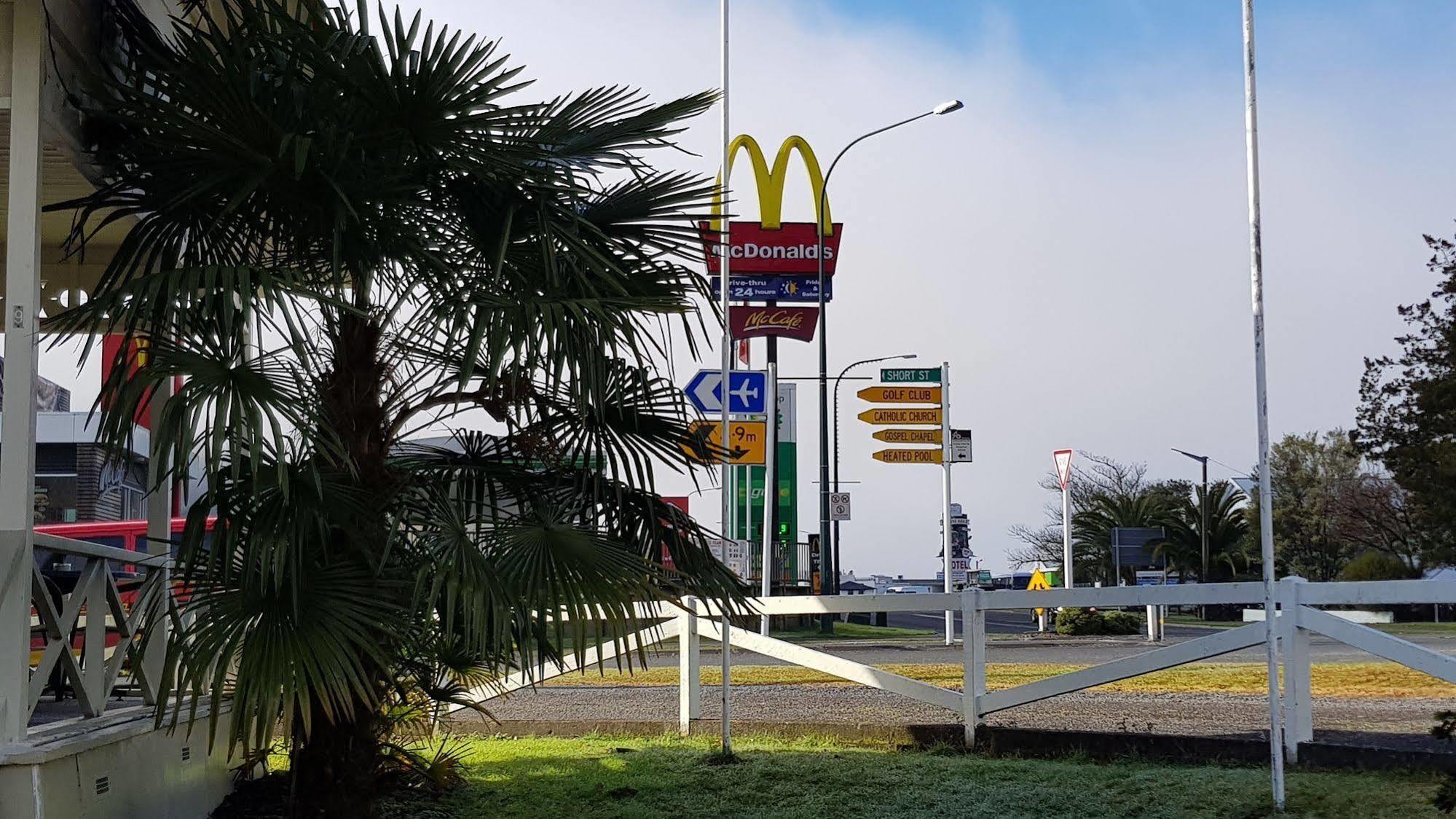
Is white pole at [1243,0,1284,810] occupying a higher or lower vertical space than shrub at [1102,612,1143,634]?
higher

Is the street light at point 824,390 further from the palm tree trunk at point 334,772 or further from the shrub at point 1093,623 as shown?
the palm tree trunk at point 334,772

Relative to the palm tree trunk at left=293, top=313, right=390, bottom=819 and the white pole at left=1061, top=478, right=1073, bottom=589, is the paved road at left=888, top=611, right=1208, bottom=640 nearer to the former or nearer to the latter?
the white pole at left=1061, top=478, right=1073, bottom=589

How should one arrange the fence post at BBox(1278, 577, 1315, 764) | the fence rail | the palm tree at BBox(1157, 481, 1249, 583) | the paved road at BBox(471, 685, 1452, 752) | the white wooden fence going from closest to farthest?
1. the fence rail
2. the white wooden fence
3. the fence post at BBox(1278, 577, 1315, 764)
4. the paved road at BBox(471, 685, 1452, 752)
5. the palm tree at BBox(1157, 481, 1249, 583)

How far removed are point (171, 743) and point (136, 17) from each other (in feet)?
12.9

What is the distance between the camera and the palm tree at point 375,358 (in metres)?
6.03

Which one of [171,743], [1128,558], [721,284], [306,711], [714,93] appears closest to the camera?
[306,711]

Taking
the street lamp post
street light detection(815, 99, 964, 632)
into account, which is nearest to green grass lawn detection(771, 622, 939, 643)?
street light detection(815, 99, 964, 632)

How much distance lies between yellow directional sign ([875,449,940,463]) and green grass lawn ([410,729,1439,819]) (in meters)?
18.3

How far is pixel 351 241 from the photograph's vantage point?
6859mm

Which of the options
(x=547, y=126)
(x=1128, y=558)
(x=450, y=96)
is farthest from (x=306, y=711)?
(x=1128, y=558)

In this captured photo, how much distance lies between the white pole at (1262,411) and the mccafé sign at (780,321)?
27.5m

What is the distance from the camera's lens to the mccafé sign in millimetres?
35594

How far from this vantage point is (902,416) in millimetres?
28578

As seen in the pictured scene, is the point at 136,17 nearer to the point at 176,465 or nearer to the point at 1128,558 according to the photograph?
the point at 176,465
